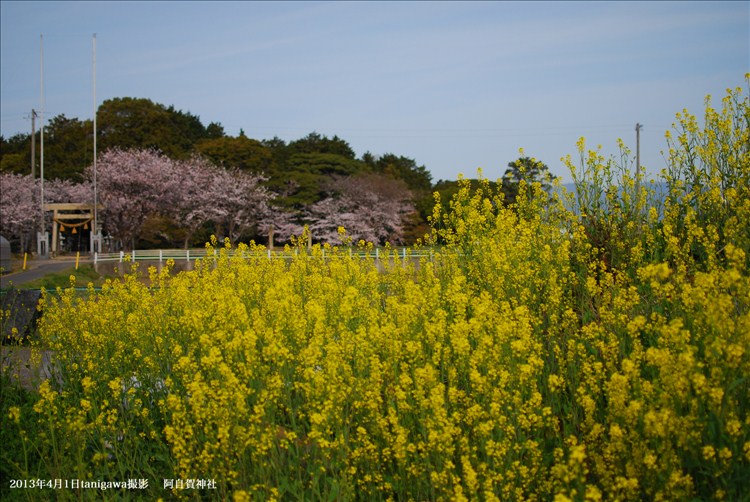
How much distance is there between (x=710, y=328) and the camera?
478 cm

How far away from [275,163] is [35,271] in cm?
2362

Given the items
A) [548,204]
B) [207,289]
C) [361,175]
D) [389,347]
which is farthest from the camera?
[361,175]

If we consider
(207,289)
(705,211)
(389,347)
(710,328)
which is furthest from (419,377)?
(705,211)

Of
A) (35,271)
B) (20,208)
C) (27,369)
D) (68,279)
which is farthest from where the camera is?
(20,208)

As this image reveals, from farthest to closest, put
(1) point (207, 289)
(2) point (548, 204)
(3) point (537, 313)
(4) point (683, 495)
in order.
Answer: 1. (2) point (548, 204)
2. (1) point (207, 289)
3. (3) point (537, 313)
4. (4) point (683, 495)

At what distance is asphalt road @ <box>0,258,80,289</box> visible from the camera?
2977cm

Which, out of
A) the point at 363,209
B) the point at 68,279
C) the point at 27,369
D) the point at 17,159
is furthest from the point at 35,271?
the point at 17,159

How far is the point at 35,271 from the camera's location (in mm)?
34156

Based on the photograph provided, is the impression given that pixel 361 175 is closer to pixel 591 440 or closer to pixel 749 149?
pixel 749 149

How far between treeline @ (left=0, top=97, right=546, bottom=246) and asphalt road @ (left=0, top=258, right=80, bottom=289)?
9007 mm

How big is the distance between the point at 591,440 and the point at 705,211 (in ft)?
13.7

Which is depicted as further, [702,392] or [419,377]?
[419,377]

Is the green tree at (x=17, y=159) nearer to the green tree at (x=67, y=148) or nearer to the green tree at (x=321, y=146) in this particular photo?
the green tree at (x=67, y=148)

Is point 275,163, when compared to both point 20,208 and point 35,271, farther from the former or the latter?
point 35,271
